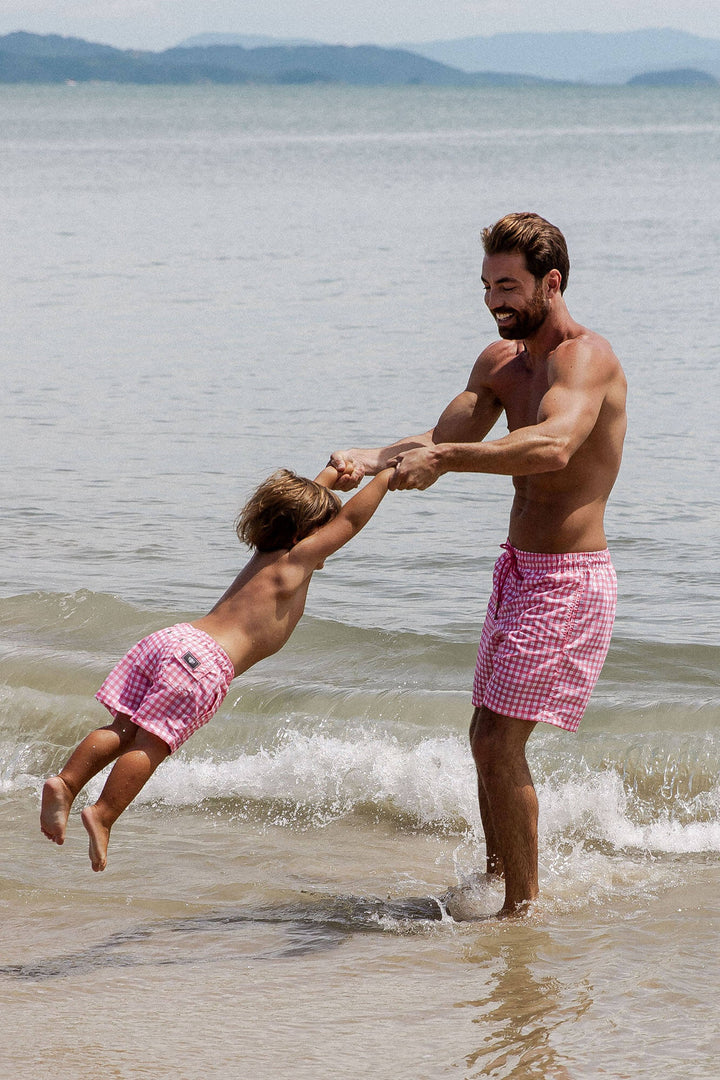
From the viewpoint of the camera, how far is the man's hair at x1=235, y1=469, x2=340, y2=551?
4.09 metres

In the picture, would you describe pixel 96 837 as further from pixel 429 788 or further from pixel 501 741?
pixel 429 788

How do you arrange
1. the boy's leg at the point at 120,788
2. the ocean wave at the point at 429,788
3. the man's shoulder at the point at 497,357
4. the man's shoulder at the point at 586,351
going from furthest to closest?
the ocean wave at the point at 429,788
the man's shoulder at the point at 497,357
the man's shoulder at the point at 586,351
the boy's leg at the point at 120,788

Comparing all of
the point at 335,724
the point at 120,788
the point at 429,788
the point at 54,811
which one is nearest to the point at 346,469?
the point at 120,788

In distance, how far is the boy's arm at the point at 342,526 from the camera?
161 inches

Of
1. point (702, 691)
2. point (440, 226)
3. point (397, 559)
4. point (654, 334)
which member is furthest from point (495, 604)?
point (440, 226)

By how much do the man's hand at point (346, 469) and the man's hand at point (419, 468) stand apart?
0.52 m

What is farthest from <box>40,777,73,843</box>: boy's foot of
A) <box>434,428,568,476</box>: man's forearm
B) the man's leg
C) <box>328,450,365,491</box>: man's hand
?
<box>434,428,568,476</box>: man's forearm

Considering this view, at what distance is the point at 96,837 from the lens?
11.8 feet

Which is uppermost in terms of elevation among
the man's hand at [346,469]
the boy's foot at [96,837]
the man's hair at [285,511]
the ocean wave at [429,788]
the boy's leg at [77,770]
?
the man's hand at [346,469]

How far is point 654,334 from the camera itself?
15.5 meters

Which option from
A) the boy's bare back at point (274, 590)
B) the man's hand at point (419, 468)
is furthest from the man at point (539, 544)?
the boy's bare back at point (274, 590)

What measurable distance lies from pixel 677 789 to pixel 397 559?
11.6ft

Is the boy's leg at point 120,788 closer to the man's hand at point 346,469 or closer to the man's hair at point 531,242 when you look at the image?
the man's hand at point 346,469

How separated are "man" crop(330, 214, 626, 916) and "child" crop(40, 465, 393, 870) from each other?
367 mm
